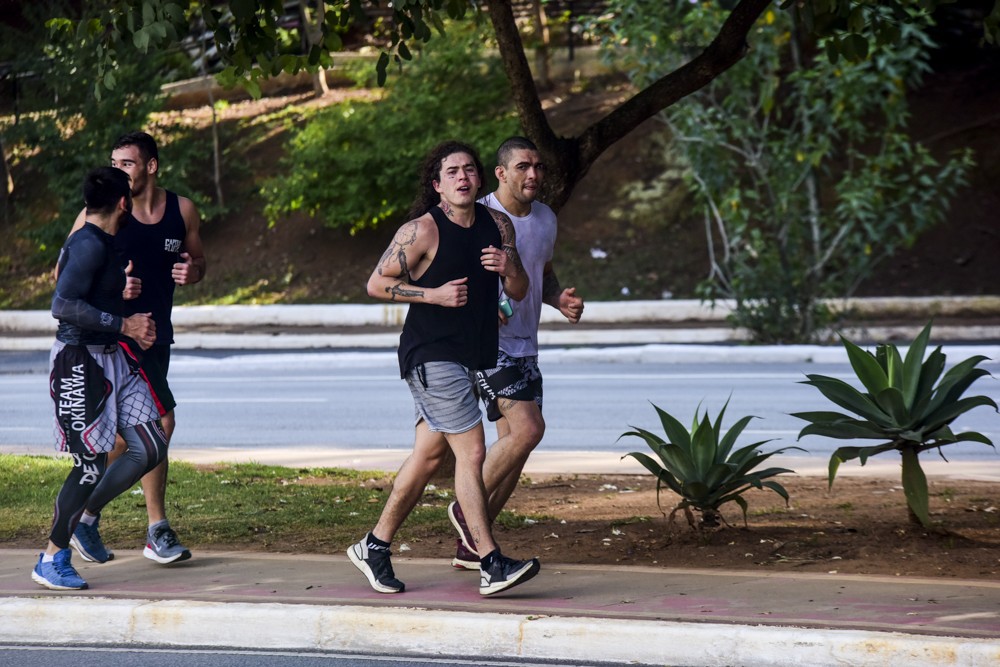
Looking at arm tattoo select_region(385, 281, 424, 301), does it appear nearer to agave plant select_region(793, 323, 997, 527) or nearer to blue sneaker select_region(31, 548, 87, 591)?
blue sneaker select_region(31, 548, 87, 591)

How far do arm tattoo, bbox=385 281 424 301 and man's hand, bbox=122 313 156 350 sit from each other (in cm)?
107

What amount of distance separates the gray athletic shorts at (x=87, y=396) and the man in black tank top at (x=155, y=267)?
20cm

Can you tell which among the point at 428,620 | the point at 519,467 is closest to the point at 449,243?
the point at 519,467

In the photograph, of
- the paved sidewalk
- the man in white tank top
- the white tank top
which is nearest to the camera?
the paved sidewalk

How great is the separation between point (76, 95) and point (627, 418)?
17100mm

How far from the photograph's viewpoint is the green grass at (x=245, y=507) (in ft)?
23.0

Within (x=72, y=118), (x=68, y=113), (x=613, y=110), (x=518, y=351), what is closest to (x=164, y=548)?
(x=518, y=351)

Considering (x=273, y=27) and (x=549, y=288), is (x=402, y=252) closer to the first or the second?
(x=549, y=288)

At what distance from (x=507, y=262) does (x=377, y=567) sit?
138 centimetres

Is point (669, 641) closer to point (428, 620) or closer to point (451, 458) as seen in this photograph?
point (428, 620)

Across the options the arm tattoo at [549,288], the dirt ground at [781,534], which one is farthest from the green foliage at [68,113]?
the arm tattoo at [549,288]

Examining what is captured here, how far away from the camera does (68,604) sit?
538 centimetres

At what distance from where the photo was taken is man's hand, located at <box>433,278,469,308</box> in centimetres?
545

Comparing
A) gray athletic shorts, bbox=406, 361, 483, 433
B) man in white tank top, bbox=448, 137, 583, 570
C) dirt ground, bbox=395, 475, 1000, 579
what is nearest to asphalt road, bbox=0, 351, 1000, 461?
dirt ground, bbox=395, 475, 1000, 579
